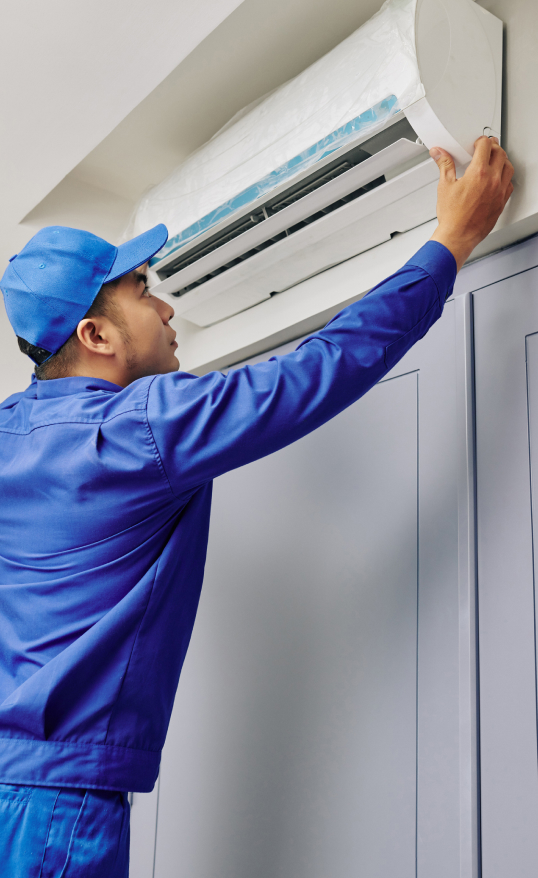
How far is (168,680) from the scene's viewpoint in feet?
3.13

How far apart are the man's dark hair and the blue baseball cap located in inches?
0.4

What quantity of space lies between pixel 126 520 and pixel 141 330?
0.31m

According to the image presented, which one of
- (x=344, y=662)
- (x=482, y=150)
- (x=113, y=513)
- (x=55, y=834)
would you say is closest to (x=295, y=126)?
(x=482, y=150)

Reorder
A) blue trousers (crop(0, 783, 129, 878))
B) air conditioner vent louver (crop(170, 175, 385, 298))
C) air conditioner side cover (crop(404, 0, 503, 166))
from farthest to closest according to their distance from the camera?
1. air conditioner vent louver (crop(170, 175, 385, 298))
2. air conditioner side cover (crop(404, 0, 503, 166))
3. blue trousers (crop(0, 783, 129, 878))

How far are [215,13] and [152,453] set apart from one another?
2.57 ft

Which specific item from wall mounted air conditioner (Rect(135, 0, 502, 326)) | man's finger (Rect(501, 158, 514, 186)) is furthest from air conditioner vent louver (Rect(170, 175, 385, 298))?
man's finger (Rect(501, 158, 514, 186))

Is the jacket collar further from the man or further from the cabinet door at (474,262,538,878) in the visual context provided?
the cabinet door at (474,262,538,878)

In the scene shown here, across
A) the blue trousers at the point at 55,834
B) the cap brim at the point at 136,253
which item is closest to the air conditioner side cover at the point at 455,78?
the cap brim at the point at 136,253

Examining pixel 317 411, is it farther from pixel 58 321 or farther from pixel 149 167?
pixel 149 167

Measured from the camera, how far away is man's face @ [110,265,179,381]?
108 centimetres

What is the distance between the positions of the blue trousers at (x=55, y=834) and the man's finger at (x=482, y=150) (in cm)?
99

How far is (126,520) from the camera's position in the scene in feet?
3.04

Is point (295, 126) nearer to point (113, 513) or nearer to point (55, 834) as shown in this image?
point (113, 513)

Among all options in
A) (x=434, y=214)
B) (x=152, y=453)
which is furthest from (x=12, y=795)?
(x=434, y=214)
